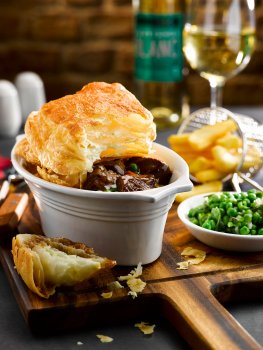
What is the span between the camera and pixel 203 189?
5.68ft

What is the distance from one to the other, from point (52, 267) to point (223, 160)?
670 mm

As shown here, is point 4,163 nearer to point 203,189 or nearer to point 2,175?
point 2,175

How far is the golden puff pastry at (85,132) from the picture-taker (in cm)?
131

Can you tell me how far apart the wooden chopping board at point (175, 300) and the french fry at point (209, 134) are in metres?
0.42

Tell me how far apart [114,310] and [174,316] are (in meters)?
0.10

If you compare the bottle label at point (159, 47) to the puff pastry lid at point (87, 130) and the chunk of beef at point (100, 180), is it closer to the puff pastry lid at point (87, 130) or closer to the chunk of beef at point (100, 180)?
the puff pastry lid at point (87, 130)

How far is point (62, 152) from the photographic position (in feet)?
4.30

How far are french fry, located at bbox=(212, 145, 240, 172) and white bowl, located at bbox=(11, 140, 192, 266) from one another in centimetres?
36

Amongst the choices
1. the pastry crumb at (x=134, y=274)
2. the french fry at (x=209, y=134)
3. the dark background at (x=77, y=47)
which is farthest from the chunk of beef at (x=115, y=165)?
the dark background at (x=77, y=47)

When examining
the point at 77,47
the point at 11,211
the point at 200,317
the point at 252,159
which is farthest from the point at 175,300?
the point at 77,47

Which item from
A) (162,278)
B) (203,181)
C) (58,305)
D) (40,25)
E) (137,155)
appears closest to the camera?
(58,305)

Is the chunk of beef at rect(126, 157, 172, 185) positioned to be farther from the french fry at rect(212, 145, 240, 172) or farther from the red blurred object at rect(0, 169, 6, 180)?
the red blurred object at rect(0, 169, 6, 180)

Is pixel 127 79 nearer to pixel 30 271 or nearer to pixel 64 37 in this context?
pixel 64 37

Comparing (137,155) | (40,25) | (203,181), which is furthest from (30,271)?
(40,25)
